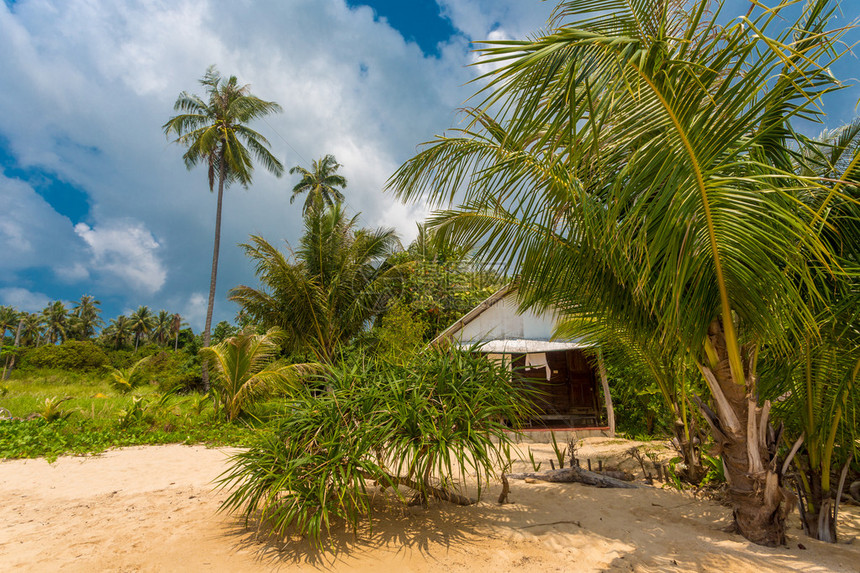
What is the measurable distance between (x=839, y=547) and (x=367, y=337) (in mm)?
12421

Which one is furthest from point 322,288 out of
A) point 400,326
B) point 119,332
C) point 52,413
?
point 119,332

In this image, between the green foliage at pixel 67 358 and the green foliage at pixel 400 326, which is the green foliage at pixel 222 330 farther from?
the green foliage at pixel 400 326

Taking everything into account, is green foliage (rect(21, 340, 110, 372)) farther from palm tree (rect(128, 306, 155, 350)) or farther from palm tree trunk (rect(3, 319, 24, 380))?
palm tree (rect(128, 306, 155, 350))

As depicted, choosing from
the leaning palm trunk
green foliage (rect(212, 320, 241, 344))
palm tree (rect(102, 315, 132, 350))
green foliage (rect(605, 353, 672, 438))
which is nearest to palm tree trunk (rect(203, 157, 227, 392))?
green foliage (rect(212, 320, 241, 344))

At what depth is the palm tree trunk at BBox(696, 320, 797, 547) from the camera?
10.9ft

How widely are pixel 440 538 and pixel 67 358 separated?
35.0m

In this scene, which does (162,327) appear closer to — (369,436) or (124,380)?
(124,380)

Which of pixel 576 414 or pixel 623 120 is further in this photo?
pixel 576 414

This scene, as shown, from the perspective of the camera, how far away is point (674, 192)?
8.45ft

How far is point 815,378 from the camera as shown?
3480mm

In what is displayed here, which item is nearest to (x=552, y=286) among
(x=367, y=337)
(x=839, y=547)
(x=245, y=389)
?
(x=839, y=547)

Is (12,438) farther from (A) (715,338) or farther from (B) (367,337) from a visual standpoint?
(A) (715,338)

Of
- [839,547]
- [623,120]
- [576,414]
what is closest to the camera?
[623,120]

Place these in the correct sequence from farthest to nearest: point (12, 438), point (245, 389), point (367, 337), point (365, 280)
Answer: point (367, 337) < point (365, 280) < point (245, 389) < point (12, 438)
